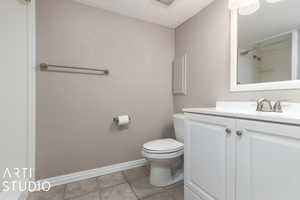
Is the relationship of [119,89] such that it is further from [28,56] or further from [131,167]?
[131,167]

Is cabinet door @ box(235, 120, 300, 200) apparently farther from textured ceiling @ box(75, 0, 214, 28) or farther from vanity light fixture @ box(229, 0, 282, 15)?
textured ceiling @ box(75, 0, 214, 28)

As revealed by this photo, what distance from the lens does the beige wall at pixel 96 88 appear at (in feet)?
4.40

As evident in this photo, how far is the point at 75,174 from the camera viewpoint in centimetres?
144

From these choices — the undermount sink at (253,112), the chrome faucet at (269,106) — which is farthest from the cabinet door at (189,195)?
the chrome faucet at (269,106)

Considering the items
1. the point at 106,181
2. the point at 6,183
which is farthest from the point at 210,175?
the point at 6,183

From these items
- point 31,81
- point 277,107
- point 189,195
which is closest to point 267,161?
point 277,107

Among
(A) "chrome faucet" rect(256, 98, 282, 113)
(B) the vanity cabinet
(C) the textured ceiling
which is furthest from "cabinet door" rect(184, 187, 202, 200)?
(C) the textured ceiling

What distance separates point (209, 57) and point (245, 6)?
0.49m

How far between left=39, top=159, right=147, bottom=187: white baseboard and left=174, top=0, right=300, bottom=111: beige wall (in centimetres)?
105

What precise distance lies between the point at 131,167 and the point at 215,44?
1.78 m

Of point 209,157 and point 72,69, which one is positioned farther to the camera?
point 72,69

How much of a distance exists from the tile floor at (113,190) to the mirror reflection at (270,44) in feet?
4.15

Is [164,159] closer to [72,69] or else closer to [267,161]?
[267,161]

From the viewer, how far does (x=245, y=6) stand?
110 centimetres
